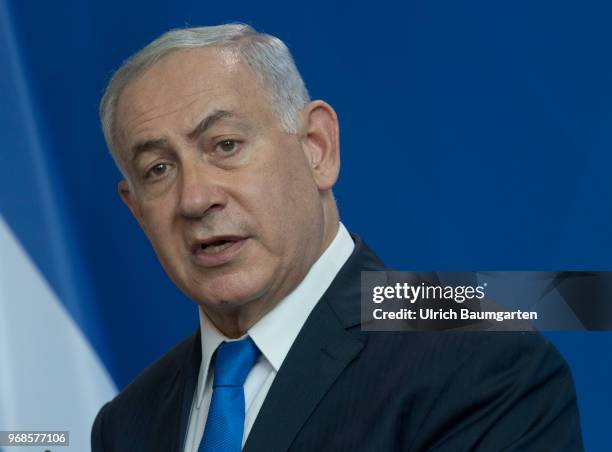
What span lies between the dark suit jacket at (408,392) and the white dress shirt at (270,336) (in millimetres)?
24

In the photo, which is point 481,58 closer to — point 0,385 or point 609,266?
point 609,266

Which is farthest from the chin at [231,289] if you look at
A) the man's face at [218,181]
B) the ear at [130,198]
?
the ear at [130,198]

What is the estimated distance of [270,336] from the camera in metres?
1.63

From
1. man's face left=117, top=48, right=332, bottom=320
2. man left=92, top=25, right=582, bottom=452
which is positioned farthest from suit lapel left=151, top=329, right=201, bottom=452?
man's face left=117, top=48, right=332, bottom=320

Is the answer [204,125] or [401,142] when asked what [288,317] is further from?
[401,142]

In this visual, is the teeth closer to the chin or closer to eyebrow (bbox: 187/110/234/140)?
the chin

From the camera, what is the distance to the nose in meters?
1.54

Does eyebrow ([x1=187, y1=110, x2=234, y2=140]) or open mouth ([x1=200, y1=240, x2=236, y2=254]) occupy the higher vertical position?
eyebrow ([x1=187, y1=110, x2=234, y2=140])

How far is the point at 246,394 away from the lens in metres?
1.60

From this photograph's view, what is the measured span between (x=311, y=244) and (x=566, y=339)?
0.56 meters

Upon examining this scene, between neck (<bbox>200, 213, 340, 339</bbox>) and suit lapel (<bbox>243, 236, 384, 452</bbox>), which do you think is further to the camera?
neck (<bbox>200, 213, 340, 339</bbox>)

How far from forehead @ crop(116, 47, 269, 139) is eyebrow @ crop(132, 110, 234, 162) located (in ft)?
0.04

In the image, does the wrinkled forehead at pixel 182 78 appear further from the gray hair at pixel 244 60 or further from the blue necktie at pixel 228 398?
the blue necktie at pixel 228 398

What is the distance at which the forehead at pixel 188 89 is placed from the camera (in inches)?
62.6
